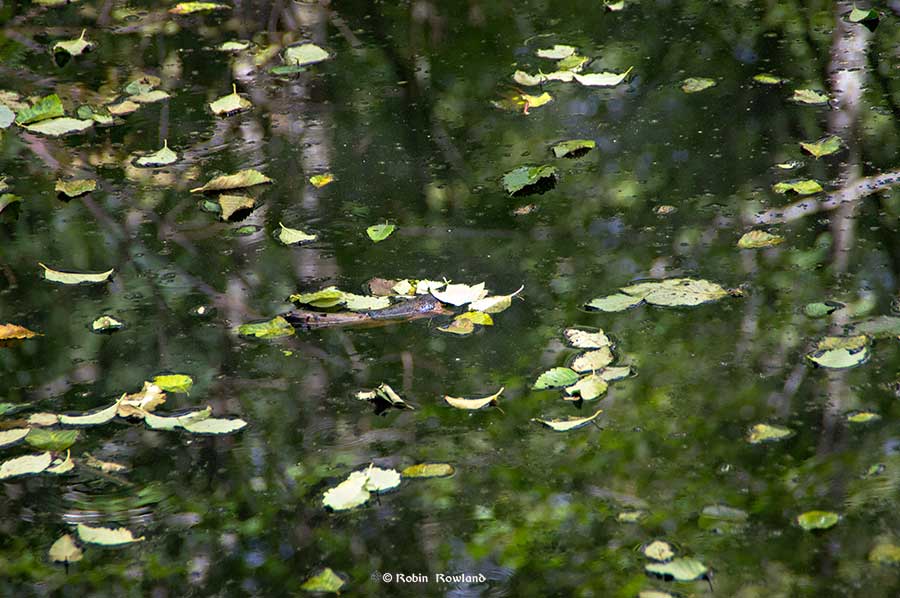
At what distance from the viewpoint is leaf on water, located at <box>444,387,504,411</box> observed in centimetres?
212

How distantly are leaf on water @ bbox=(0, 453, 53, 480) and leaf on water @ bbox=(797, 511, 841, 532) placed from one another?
1.39 metres

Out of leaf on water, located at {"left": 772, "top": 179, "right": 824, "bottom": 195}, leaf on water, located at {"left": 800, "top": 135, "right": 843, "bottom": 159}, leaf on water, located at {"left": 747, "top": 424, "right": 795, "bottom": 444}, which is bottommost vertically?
leaf on water, located at {"left": 747, "top": 424, "right": 795, "bottom": 444}

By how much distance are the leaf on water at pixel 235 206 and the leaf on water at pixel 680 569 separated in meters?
1.58

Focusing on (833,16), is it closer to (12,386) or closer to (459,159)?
(459,159)

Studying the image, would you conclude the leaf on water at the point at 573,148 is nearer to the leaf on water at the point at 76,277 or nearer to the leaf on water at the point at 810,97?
the leaf on water at the point at 810,97

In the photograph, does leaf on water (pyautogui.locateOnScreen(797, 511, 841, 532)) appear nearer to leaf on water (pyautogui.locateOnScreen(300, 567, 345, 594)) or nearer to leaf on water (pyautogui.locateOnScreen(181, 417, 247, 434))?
leaf on water (pyautogui.locateOnScreen(300, 567, 345, 594))

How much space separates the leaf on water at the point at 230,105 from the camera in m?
3.40

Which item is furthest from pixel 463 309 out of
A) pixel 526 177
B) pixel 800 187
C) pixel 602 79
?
pixel 602 79

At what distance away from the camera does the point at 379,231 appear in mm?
2721

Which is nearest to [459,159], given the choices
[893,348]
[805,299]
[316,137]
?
[316,137]

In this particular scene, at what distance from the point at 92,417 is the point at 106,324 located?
0.34m

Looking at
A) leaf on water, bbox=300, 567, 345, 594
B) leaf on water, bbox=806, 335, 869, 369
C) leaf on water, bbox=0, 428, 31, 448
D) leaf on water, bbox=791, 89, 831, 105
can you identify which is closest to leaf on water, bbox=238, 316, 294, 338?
leaf on water, bbox=0, 428, 31, 448

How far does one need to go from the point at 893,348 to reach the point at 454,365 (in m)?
0.89

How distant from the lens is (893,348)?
2.13 metres
